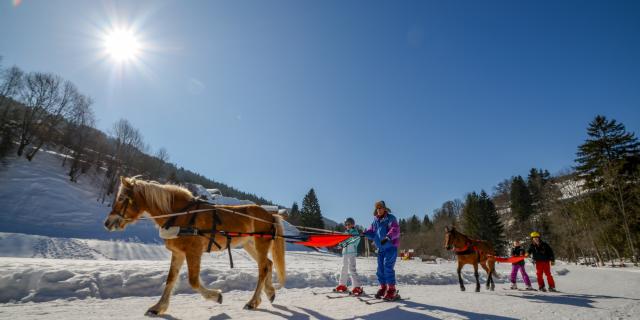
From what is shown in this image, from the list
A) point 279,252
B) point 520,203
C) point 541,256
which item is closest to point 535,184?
point 520,203

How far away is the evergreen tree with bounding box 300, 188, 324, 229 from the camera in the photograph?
57000mm

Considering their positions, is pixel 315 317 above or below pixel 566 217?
below

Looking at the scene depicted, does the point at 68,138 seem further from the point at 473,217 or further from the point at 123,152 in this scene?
the point at 473,217

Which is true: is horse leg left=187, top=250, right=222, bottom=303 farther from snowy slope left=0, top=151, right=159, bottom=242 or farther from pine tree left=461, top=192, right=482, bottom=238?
pine tree left=461, top=192, right=482, bottom=238

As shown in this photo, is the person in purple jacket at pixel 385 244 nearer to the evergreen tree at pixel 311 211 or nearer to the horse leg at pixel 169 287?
the horse leg at pixel 169 287

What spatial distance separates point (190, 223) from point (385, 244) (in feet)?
14.4

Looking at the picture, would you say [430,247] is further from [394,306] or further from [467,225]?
[394,306]

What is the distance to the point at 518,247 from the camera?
12000 millimetres

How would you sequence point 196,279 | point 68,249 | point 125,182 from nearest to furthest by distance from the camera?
point 196,279, point 125,182, point 68,249

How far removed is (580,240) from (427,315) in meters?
45.2

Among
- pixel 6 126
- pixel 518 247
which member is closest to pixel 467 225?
pixel 518 247

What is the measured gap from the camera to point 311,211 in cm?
5844

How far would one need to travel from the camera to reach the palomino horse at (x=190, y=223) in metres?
5.05

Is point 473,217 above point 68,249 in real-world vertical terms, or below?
above
